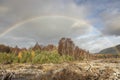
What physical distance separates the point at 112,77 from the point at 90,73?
6.73 feet

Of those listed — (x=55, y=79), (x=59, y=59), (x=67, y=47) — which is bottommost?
(x=55, y=79)

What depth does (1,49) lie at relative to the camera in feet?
548

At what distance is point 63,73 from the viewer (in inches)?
914

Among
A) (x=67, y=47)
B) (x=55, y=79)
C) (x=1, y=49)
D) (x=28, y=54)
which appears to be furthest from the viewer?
(x=1, y=49)

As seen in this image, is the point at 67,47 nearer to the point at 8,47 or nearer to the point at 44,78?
the point at 8,47

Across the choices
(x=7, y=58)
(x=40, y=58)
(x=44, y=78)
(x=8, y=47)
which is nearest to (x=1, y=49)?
(x=8, y=47)

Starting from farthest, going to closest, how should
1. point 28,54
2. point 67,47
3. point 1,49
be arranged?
point 1,49, point 67,47, point 28,54

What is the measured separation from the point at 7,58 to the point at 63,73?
101 m

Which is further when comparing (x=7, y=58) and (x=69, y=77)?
(x=7, y=58)

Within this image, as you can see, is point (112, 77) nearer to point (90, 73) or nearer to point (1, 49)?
point (90, 73)

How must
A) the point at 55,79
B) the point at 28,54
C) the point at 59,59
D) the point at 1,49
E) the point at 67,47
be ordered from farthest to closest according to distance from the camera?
1. the point at 1,49
2. the point at 67,47
3. the point at 28,54
4. the point at 59,59
5. the point at 55,79

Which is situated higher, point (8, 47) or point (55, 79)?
point (8, 47)

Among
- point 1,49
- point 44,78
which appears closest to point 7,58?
point 1,49

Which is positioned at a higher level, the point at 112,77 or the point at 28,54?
Result: the point at 28,54
